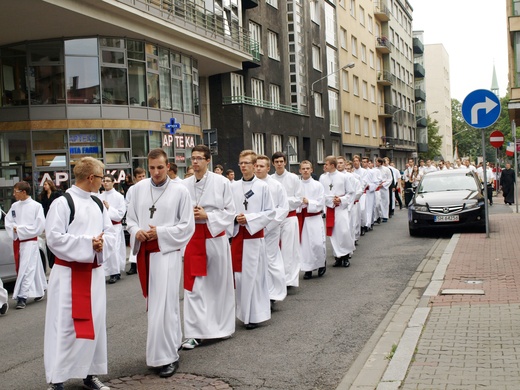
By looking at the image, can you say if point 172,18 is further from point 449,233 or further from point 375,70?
point 375,70

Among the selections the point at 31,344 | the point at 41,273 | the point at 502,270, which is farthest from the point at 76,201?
the point at 502,270

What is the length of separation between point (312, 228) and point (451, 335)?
16.6 ft

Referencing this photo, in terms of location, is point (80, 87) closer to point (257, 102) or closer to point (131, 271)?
point (131, 271)

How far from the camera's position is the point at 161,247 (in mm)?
6238

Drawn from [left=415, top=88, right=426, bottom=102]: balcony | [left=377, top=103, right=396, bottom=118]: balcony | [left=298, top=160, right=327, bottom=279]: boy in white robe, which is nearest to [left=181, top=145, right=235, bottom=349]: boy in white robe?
[left=298, top=160, right=327, bottom=279]: boy in white robe

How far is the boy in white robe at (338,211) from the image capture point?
508 inches

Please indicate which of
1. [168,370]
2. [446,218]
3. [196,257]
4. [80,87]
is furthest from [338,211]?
[80,87]

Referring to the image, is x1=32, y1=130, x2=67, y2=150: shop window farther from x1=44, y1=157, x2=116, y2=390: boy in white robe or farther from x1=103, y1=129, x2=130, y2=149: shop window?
x1=44, y1=157, x2=116, y2=390: boy in white robe

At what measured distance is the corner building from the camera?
23.2 meters

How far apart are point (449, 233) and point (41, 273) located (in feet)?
34.5

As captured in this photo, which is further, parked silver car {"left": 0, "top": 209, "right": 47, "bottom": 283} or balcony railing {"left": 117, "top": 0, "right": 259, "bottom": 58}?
balcony railing {"left": 117, "top": 0, "right": 259, "bottom": 58}

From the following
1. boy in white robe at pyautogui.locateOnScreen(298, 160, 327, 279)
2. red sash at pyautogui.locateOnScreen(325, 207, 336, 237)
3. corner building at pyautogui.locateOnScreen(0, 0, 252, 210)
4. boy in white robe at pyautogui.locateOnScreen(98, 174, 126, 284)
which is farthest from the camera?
corner building at pyautogui.locateOnScreen(0, 0, 252, 210)

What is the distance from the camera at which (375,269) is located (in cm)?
1233

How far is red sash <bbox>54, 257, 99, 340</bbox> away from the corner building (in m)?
16.8
